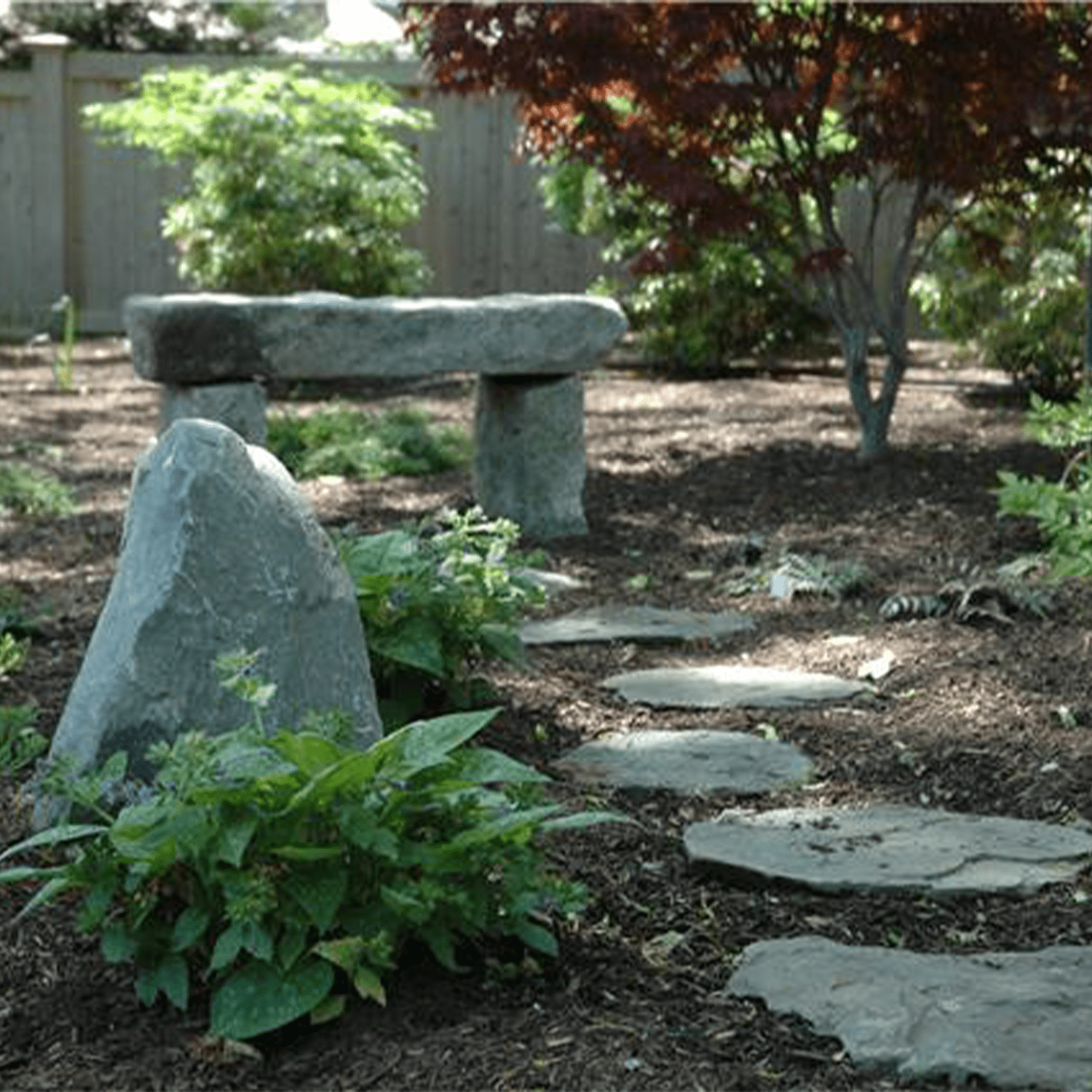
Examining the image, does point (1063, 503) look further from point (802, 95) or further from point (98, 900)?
point (98, 900)

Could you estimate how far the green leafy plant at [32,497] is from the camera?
336 inches

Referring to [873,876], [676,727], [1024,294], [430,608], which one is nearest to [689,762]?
[676,727]

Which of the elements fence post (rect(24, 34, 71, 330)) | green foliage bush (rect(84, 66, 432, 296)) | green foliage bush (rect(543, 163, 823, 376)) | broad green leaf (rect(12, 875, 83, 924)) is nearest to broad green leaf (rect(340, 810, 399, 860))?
broad green leaf (rect(12, 875, 83, 924))

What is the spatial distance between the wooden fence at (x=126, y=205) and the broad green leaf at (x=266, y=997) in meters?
12.9

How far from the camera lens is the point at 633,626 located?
20.9ft

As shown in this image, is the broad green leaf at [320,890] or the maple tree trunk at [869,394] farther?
the maple tree trunk at [869,394]

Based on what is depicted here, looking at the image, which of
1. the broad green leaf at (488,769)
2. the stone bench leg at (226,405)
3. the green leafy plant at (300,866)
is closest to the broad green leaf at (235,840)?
the green leafy plant at (300,866)

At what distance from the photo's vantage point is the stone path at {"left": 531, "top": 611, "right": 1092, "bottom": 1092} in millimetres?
2965

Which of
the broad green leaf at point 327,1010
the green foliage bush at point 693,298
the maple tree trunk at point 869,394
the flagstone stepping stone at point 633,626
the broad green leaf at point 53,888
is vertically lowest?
the broad green leaf at point 327,1010

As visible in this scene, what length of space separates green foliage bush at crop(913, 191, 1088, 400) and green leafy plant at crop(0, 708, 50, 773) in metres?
7.21

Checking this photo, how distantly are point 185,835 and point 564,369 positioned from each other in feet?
16.5

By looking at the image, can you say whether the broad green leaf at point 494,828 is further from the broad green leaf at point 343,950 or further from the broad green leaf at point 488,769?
the broad green leaf at point 343,950

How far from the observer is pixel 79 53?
52.3ft

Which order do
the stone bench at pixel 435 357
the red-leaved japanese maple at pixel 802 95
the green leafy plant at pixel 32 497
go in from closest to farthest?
the stone bench at pixel 435 357, the green leafy plant at pixel 32 497, the red-leaved japanese maple at pixel 802 95
